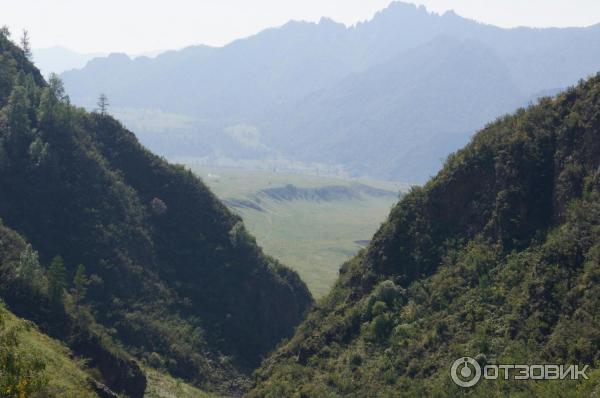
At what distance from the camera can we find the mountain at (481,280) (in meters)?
55.1

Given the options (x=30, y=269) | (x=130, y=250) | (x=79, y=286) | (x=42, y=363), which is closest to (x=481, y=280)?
(x=42, y=363)

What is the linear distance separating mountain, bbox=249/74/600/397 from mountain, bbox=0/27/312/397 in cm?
2388

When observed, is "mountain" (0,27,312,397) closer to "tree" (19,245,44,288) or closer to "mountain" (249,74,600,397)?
"tree" (19,245,44,288)

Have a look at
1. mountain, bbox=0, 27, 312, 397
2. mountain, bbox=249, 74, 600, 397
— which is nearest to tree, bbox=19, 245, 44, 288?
mountain, bbox=0, 27, 312, 397

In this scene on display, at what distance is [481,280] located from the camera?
65188 millimetres

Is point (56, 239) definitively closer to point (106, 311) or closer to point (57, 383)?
point (106, 311)

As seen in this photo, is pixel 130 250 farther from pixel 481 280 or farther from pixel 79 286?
pixel 481 280

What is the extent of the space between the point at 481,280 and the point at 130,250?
200 feet

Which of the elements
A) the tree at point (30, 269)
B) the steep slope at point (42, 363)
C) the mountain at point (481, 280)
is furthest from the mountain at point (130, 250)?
the mountain at point (481, 280)

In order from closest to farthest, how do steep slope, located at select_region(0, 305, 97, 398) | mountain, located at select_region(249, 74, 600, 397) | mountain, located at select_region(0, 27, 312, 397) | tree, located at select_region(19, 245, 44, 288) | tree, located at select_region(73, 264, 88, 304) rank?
steep slope, located at select_region(0, 305, 97, 398), mountain, located at select_region(249, 74, 600, 397), tree, located at select_region(19, 245, 44, 288), tree, located at select_region(73, 264, 88, 304), mountain, located at select_region(0, 27, 312, 397)

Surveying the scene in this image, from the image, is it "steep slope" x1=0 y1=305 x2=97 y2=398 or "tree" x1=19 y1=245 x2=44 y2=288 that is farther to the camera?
"tree" x1=19 y1=245 x2=44 y2=288

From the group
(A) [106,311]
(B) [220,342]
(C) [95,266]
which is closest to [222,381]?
(B) [220,342]

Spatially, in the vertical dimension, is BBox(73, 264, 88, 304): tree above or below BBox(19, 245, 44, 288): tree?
below

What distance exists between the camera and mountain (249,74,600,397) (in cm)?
5506
